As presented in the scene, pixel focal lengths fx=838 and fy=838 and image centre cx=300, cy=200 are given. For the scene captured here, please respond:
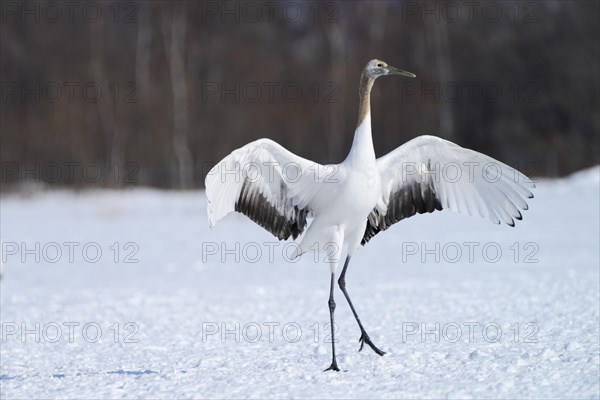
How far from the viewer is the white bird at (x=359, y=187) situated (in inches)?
232

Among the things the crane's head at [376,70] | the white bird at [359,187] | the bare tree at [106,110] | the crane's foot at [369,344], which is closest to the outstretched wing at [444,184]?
the white bird at [359,187]

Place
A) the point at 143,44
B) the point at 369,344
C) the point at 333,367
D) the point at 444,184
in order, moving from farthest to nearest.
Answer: the point at 143,44 → the point at 444,184 → the point at 369,344 → the point at 333,367

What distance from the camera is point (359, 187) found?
5.84 m

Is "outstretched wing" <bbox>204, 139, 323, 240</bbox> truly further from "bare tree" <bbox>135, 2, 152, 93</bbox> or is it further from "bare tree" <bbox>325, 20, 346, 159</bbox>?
"bare tree" <bbox>135, 2, 152, 93</bbox>

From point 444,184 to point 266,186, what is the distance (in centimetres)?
138

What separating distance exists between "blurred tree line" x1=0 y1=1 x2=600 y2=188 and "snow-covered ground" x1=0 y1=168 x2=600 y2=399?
11337mm

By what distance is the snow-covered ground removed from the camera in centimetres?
537

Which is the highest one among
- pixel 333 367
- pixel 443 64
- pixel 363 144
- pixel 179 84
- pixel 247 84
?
pixel 443 64

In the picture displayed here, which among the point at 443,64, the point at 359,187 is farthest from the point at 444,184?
the point at 443,64

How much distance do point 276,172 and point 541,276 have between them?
A: 546 centimetres

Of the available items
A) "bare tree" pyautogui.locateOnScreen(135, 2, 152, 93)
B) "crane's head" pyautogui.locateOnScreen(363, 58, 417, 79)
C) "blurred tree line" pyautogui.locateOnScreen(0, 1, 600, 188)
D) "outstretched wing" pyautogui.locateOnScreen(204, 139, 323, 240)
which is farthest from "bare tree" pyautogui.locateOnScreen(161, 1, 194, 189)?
"crane's head" pyautogui.locateOnScreen(363, 58, 417, 79)

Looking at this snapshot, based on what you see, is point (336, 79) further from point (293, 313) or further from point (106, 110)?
point (293, 313)

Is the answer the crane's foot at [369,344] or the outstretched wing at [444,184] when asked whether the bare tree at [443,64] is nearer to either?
the outstretched wing at [444,184]

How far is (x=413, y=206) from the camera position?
21.4ft
